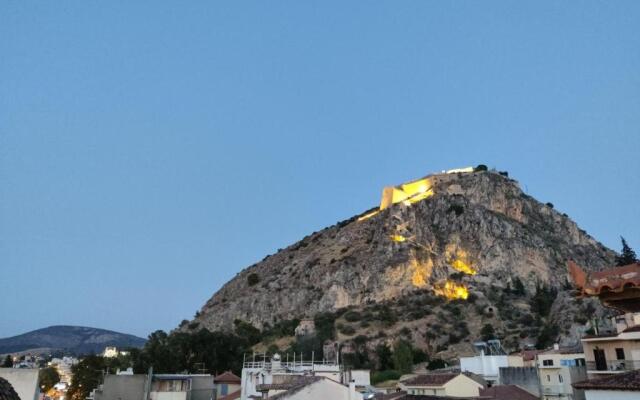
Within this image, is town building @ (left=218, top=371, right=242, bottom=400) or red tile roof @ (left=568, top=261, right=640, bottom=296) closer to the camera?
red tile roof @ (left=568, top=261, right=640, bottom=296)

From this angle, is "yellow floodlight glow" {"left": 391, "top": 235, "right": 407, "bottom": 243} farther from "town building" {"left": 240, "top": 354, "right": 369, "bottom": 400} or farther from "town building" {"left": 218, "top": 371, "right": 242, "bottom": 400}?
"town building" {"left": 240, "top": 354, "right": 369, "bottom": 400}

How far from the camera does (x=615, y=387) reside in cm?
1227

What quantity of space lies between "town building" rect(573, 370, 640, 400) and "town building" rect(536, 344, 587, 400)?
2462 centimetres

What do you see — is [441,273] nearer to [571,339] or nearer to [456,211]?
[456,211]

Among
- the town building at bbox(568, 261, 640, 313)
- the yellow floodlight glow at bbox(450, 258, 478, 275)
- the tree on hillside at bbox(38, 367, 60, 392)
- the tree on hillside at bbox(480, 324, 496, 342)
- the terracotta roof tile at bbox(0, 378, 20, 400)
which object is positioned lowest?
the tree on hillside at bbox(38, 367, 60, 392)

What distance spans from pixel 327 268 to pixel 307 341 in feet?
102

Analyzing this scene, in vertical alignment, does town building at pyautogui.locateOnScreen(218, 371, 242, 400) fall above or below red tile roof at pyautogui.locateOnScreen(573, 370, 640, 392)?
below

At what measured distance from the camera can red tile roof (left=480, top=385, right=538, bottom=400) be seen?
35.0m

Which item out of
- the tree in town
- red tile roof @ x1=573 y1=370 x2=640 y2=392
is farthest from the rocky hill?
red tile roof @ x1=573 y1=370 x2=640 y2=392

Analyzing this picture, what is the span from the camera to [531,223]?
12344 centimetres

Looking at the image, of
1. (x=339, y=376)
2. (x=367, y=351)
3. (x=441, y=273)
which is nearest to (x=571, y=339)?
(x=367, y=351)

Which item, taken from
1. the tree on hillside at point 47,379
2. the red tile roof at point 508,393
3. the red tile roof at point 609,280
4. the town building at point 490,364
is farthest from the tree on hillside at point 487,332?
the red tile roof at point 609,280

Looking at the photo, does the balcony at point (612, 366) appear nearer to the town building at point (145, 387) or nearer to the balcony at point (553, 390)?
the balcony at point (553, 390)

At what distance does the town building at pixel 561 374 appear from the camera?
116 feet
